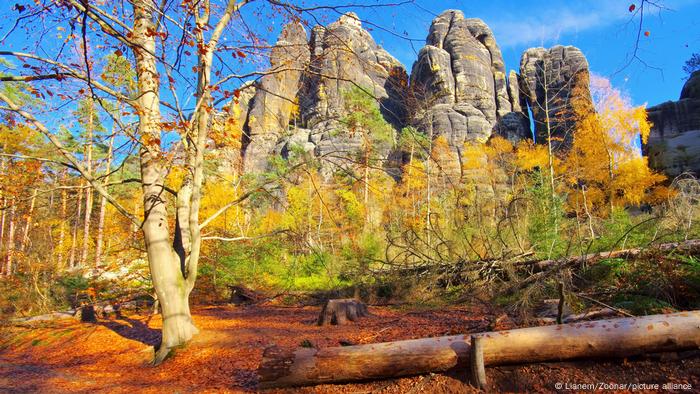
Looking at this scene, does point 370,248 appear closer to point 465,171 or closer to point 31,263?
point 31,263

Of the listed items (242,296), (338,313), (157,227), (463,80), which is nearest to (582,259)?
(338,313)

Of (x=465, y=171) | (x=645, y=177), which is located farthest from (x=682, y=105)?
(x=465, y=171)

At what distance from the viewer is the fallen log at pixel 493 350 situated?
3.03m

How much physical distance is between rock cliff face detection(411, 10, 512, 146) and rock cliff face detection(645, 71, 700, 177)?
625 inches

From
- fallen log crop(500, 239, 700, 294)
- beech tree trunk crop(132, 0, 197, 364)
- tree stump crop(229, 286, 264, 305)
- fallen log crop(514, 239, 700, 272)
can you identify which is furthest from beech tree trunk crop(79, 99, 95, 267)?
fallen log crop(514, 239, 700, 272)

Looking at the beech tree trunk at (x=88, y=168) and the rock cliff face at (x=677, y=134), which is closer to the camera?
the beech tree trunk at (x=88, y=168)

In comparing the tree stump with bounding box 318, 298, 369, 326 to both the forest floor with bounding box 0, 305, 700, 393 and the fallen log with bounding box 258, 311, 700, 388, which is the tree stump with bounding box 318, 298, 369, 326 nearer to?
the forest floor with bounding box 0, 305, 700, 393

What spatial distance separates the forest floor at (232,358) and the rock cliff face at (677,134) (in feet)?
89.0

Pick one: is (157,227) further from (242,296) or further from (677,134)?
(677,134)

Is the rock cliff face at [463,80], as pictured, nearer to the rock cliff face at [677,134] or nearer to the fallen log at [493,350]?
the rock cliff face at [677,134]

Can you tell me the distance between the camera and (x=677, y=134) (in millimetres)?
27562

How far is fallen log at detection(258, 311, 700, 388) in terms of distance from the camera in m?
3.03

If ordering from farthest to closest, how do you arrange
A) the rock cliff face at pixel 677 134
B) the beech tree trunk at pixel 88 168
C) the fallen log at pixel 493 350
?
the rock cliff face at pixel 677 134, the beech tree trunk at pixel 88 168, the fallen log at pixel 493 350

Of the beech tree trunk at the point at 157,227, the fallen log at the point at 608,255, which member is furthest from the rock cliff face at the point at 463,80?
the beech tree trunk at the point at 157,227
